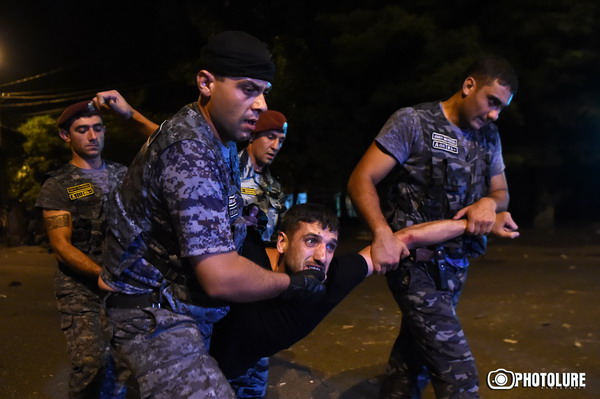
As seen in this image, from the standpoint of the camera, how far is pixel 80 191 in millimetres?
3701

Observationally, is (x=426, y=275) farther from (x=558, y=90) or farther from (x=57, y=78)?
(x=57, y=78)

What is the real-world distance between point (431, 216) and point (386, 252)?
54cm

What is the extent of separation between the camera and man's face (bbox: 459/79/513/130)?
325cm

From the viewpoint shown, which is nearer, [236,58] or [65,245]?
[236,58]

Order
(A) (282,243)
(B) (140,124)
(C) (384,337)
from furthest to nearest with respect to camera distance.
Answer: (C) (384,337) < (B) (140,124) < (A) (282,243)

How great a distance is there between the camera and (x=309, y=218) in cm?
266

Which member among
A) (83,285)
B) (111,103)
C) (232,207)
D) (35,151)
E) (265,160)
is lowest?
(83,285)

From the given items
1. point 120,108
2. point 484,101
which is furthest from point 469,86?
point 120,108

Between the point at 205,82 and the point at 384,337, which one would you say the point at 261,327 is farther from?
the point at 384,337

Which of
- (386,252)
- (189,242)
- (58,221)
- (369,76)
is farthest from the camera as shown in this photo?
(369,76)

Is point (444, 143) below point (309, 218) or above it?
above

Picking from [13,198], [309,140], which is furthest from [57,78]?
[309,140]

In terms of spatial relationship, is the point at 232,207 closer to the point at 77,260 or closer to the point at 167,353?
the point at 167,353

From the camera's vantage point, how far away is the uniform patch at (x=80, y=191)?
3.68 meters
